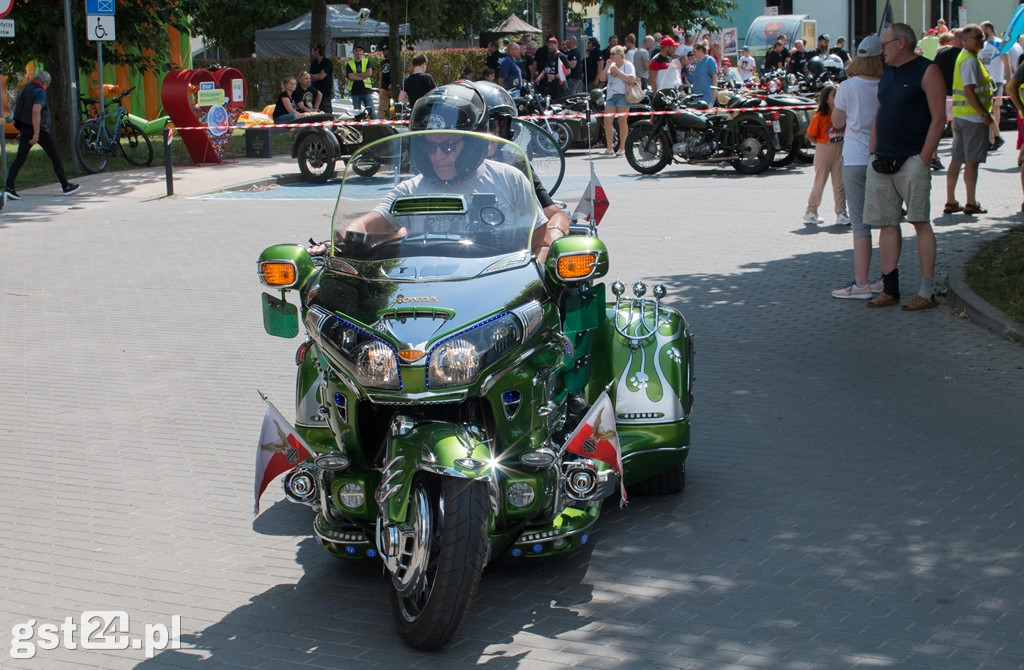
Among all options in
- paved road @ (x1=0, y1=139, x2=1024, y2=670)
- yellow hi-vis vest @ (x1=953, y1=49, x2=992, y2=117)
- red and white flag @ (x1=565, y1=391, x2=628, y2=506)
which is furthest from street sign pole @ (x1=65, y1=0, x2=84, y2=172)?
red and white flag @ (x1=565, y1=391, x2=628, y2=506)

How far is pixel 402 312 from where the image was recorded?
4.15m

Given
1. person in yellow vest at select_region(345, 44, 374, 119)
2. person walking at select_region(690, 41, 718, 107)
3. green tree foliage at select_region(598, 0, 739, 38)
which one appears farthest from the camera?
green tree foliage at select_region(598, 0, 739, 38)

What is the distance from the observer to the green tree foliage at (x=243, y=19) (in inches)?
2115

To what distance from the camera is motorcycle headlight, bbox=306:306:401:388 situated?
4047mm

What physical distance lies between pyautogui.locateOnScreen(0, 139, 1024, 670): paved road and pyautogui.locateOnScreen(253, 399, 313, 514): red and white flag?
1.35 feet

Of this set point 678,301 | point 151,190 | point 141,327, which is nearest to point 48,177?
point 151,190

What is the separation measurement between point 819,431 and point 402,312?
3057 mm

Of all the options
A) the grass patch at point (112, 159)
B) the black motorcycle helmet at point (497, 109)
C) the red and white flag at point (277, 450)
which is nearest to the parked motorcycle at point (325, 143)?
the grass patch at point (112, 159)

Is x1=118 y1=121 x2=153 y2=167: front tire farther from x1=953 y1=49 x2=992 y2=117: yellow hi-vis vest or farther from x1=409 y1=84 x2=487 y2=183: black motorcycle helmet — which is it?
x1=409 y1=84 x2=487 y2=183: black motorcycle helmet

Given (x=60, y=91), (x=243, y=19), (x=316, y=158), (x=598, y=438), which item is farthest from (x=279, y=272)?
(x=243, y=19)

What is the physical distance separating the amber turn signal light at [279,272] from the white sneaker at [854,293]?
20.1ft

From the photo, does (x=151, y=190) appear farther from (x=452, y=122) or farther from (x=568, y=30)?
(x=568, y=30)

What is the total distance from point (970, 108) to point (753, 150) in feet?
18.7

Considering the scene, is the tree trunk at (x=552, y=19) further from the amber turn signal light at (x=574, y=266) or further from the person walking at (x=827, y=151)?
the amber turn signal light at (x=574, y=266)
